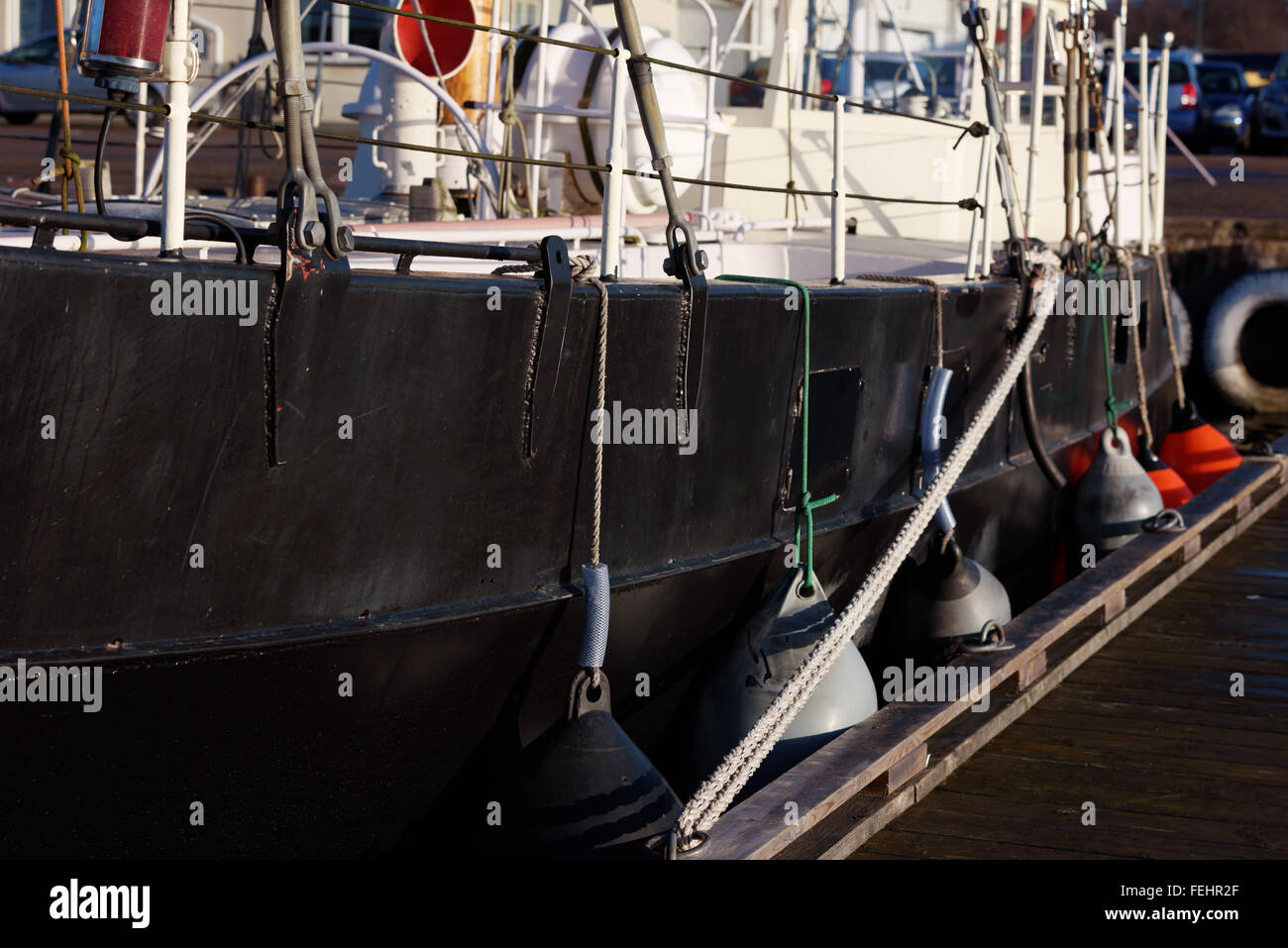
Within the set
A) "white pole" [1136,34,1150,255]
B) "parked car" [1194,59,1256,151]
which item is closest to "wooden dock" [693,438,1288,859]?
"white pole" [1136,34,1150,255]

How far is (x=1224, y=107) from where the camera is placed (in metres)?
25.3

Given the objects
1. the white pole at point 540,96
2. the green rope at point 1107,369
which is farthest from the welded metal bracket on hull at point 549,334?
the green rope at point 1107,369

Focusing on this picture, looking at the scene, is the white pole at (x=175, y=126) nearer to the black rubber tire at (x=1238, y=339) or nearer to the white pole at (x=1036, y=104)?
the white pole at (x=1036, y=104)

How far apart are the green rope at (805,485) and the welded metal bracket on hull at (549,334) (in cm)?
96

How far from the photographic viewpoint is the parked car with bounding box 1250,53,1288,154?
77.8ft

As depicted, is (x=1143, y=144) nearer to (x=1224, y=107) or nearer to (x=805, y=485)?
(x=805, y=485)

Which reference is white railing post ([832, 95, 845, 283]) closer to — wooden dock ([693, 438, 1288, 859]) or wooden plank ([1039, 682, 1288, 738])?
wooden dock ([693, 438, 1288, 859])

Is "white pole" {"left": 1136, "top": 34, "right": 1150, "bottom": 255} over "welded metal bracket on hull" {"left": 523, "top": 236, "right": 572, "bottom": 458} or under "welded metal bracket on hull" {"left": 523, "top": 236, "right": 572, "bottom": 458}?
over

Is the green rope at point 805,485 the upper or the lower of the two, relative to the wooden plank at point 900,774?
upper

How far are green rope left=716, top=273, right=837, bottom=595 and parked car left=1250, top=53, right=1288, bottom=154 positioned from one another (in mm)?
21567

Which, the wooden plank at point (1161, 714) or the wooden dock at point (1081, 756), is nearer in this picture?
the wooden dock at point (1081, 756)

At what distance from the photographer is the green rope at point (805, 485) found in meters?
4.67
